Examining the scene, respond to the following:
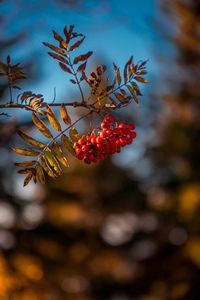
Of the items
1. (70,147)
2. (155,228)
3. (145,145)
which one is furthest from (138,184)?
(70,147)

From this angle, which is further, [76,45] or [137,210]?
[137,210]

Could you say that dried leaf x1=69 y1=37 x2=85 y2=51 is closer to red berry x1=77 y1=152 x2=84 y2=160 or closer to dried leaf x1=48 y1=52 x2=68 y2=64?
dried leaf x1=48 y1=52 x2=68 y2=64

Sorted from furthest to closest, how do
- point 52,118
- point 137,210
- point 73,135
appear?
point 137,210, point 73,135, point 52,118

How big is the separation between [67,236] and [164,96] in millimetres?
4901

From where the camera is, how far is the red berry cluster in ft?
4.97

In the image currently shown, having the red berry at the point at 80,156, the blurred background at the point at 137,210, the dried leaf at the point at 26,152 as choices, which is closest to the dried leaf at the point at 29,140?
the dried leaf at the point at 26,152

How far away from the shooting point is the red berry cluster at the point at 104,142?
1514 millimetres

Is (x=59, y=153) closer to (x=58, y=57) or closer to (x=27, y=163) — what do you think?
(x=27, y=163)

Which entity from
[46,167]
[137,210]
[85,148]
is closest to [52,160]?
[46,167]

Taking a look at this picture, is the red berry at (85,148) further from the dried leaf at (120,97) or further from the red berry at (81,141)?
the dried leaf at (120,97)

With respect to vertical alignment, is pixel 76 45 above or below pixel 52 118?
above

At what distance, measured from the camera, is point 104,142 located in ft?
5.01

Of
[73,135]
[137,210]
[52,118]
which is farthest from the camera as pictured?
[137,210]

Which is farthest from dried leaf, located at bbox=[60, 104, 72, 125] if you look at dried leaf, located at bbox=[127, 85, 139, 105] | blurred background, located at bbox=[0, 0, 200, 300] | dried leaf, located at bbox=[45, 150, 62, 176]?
blurred background, located at bbox=[0, 0, 200, 300]
